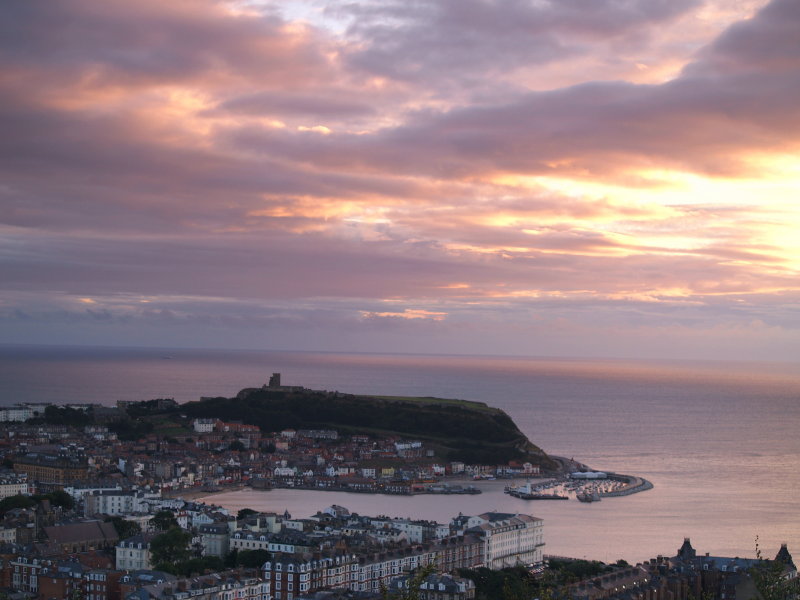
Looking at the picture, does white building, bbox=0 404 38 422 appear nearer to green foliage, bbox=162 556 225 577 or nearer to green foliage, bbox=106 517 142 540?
green foliage, bbox=106 517 142 540

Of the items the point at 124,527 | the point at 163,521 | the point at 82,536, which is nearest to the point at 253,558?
the point at 82,536

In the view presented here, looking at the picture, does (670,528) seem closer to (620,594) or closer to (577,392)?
(620,594)

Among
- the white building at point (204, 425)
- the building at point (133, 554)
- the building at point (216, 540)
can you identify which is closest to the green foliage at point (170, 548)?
the building at point (133, 554)

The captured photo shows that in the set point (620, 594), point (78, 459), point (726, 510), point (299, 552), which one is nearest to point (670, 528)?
point (726, 510)

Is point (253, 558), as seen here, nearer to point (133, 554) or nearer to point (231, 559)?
point (231, 559)

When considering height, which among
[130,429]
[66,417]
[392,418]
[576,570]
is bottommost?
[576,570]

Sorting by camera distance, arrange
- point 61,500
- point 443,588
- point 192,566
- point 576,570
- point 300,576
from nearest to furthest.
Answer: point 443,588, point 300,576, point 192,566, point 576,570, point 61,500
